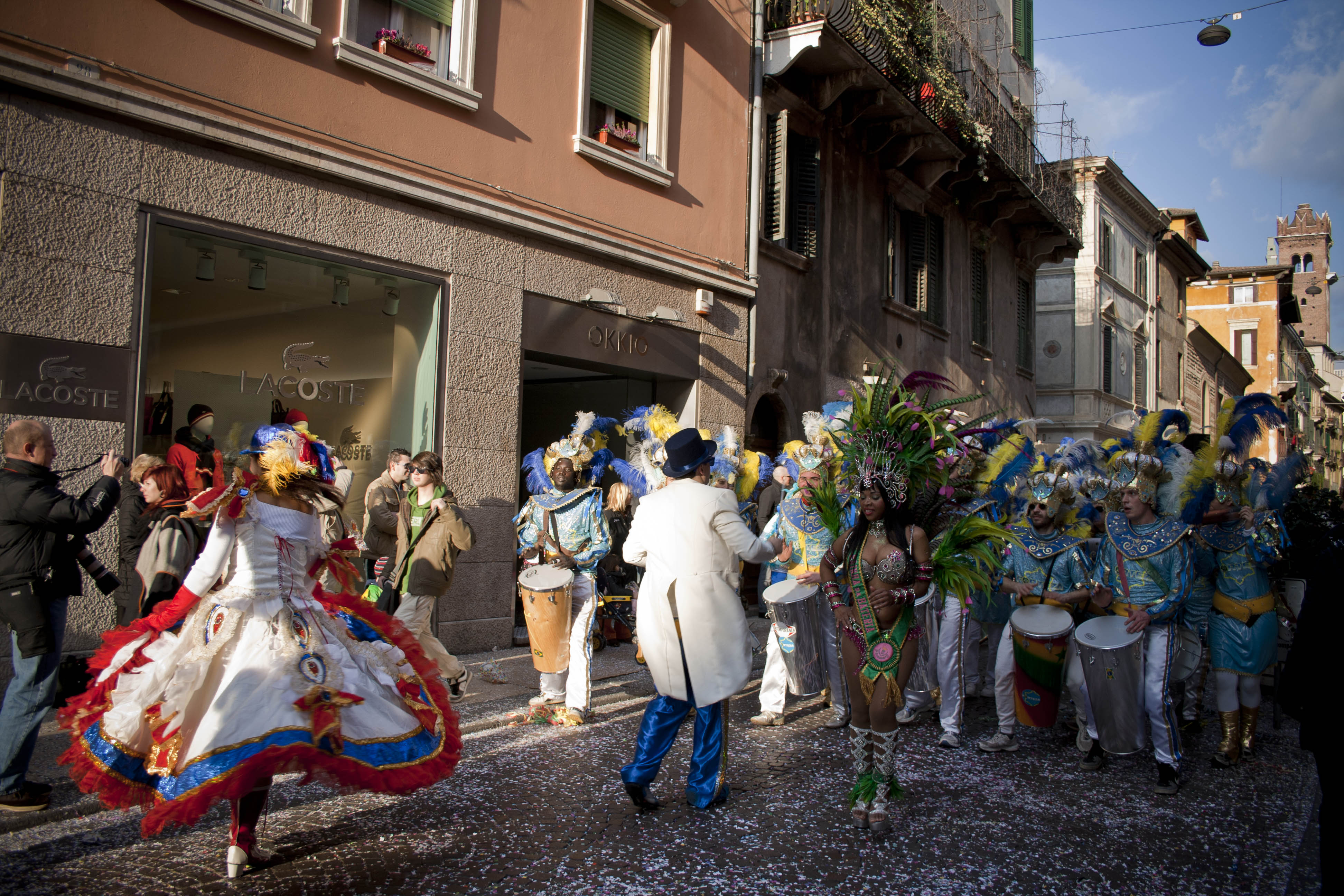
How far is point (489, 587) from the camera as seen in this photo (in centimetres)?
924

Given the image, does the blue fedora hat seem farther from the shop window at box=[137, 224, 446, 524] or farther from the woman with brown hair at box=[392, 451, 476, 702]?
the shop window at box=[137, 224, 446, 524]

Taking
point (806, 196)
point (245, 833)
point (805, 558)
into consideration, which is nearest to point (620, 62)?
point (806, 196)

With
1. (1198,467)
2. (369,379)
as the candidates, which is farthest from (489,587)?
(1198,467)

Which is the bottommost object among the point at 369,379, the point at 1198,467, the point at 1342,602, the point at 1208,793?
the point at 1208,793

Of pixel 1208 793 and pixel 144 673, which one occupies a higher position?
pixel 144 673

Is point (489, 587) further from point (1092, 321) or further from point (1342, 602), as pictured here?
point (1092, 321)

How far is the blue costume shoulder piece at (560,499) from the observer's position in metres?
6.89

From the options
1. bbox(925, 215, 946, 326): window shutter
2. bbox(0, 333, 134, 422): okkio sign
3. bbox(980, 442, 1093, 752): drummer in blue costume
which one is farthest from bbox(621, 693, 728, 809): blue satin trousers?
bbox(925, 215, 946, 326): window shutter

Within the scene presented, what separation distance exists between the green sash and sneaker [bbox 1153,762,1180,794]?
1.92 meters

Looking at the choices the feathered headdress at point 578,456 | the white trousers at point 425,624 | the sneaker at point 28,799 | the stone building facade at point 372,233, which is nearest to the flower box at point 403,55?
the stone building facade at point 372,233

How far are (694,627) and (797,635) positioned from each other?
91.7 inches

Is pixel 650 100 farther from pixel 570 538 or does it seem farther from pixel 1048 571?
pixel 1048 571

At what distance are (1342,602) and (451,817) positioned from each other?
3927mm

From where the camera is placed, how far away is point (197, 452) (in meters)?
7.15
